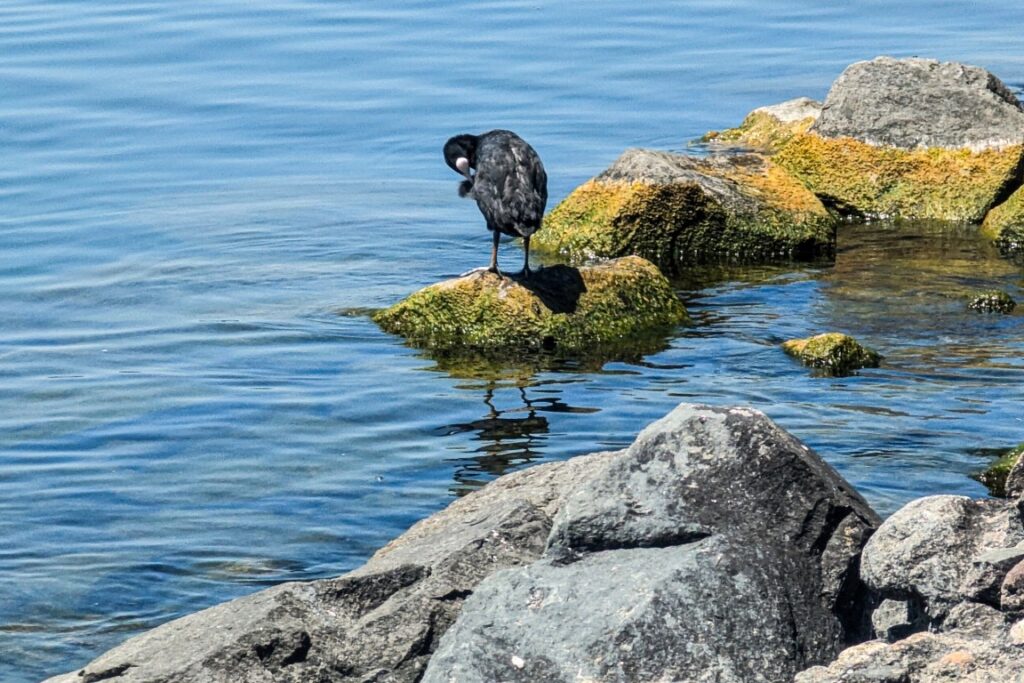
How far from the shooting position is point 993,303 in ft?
42.4

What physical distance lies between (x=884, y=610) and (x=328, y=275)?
9.82 m

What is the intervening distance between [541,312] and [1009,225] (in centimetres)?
555

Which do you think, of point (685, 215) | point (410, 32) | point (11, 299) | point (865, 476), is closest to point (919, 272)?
point (685, 215)

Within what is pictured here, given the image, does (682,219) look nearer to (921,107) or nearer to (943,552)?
(921,107)

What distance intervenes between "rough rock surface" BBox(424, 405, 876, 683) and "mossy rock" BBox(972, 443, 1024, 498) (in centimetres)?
309

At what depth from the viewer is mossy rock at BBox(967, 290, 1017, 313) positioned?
1292cm

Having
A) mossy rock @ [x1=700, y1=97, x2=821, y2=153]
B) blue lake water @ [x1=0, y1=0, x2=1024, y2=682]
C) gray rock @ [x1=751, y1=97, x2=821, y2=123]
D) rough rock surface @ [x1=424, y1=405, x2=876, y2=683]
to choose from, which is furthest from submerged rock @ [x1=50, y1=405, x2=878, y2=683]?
gray rock @ [x1=751, y1=97, x2=821, y2=123]

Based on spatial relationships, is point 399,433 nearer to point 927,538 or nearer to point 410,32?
point 927,538

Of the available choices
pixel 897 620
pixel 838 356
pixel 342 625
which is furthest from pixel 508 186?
pixel 897 620

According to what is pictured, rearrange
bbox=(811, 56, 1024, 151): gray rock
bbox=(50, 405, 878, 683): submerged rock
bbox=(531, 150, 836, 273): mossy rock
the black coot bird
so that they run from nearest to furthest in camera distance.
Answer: bbox=(50, 405, 878, 683): submerged rock < the black coot bird < bbox=(531, 150, 836, 273): mossy rock < bbox=(811, 56, 1024, 151): gray rock

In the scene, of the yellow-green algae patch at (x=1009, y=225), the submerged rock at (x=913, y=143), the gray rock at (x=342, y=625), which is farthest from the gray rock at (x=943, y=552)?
the submerged rock at (x=913, y=143)

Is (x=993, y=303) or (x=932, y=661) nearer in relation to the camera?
(x=932, y=661)

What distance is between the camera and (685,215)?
48.8 feet

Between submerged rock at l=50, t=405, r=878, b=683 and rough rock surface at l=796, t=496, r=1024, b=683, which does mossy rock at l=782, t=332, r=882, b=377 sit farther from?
rough rock surface at l=796, t=496, r=1024, b=683
